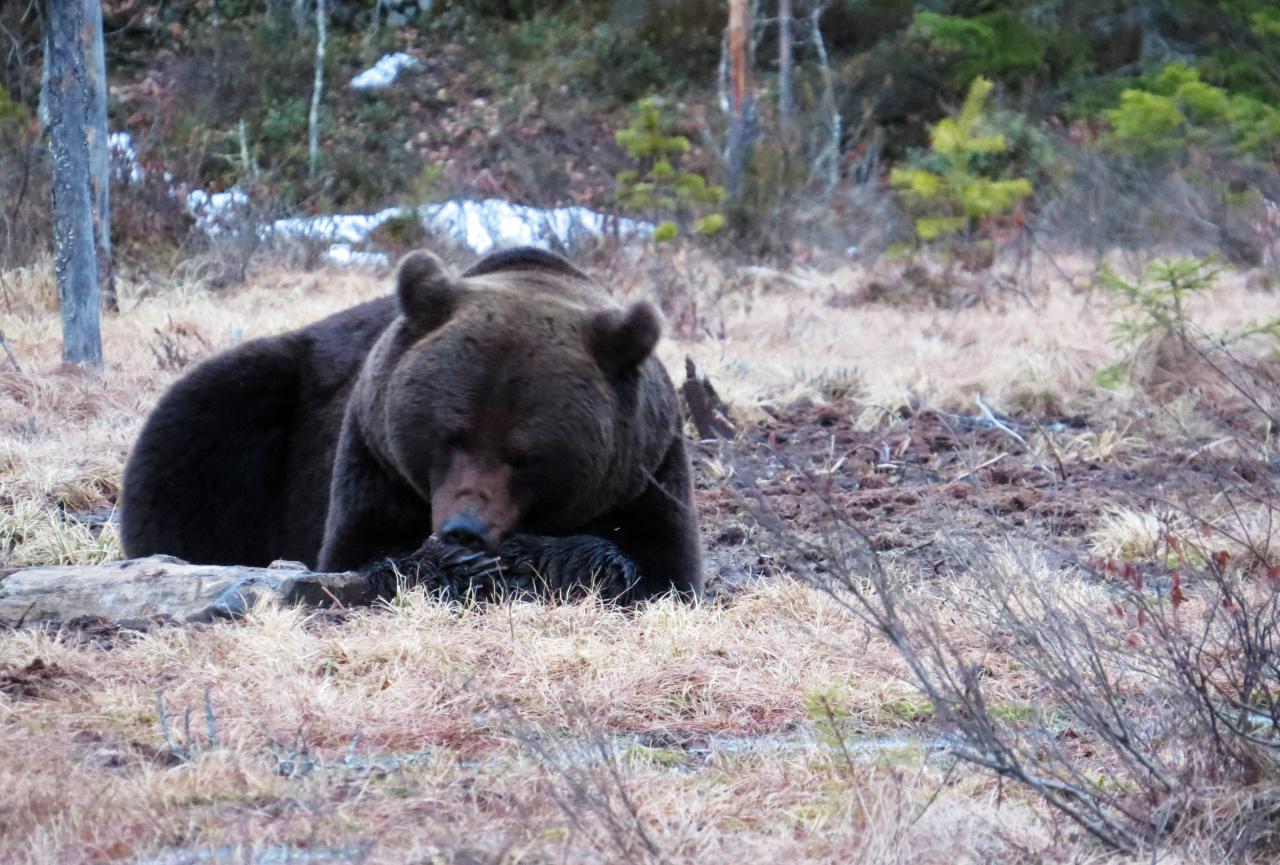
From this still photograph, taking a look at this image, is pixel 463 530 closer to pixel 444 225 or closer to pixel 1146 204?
pixel 444 225

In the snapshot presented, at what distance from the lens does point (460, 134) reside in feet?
91.6

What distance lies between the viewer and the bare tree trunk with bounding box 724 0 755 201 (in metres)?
18.9

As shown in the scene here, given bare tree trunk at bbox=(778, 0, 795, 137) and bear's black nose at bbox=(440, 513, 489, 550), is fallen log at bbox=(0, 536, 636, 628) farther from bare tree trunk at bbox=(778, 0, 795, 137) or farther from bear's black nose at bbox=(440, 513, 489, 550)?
bare tree trunk at bbox=(778, 0, 795, 137)

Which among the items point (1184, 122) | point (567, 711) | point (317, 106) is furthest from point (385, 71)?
point (567, 711)

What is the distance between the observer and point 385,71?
28953mm

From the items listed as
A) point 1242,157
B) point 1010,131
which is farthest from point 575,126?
point 1242,157

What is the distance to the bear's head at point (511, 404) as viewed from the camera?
4.14 meters

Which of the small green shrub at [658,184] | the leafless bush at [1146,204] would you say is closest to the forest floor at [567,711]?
the small green shrub at [658,184]

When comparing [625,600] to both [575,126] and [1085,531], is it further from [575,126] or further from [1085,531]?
[575,126]

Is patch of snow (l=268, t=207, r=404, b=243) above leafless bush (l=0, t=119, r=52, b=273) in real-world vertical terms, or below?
below

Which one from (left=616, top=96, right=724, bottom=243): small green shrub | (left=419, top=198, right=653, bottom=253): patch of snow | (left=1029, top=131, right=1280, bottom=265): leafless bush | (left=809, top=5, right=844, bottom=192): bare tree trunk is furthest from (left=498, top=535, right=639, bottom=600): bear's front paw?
(left=809, top=5, right=844, bottom=192): bare tree trunk

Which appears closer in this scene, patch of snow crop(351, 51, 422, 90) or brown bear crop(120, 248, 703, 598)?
brown bear crop(120, 248, 703, 598)

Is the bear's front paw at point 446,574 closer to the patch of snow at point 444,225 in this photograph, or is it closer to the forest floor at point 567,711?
the forest floor at point 567,711

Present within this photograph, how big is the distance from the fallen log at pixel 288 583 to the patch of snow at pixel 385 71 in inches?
992
